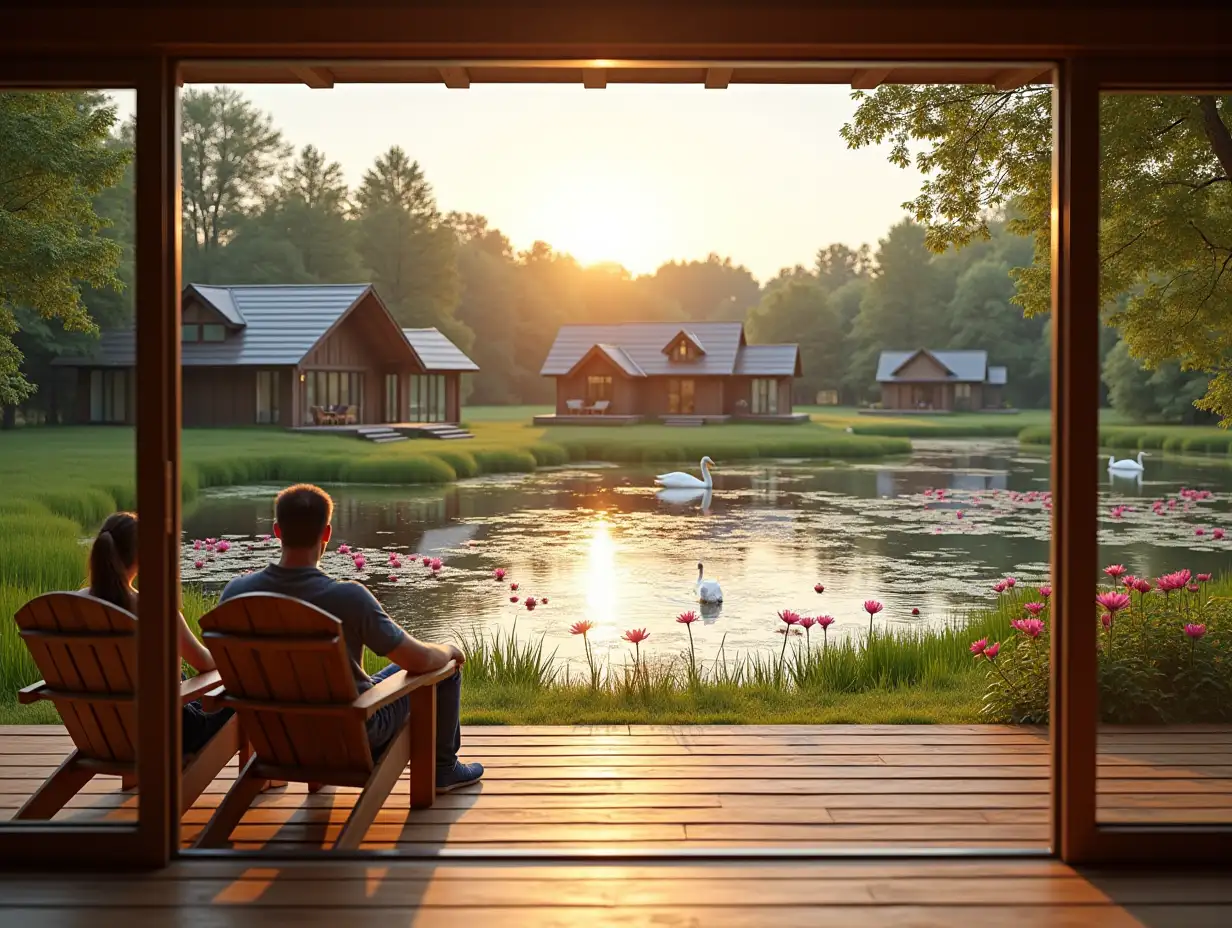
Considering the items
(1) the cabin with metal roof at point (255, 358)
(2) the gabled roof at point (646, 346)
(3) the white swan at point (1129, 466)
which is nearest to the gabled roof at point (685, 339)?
(2) the gabled roof at point (646, 346)

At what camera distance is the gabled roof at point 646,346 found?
3775 cm

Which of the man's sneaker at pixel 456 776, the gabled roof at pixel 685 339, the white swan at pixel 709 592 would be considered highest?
the gabled roof at pixel 685 339

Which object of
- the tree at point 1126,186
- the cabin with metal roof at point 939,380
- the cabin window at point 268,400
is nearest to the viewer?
the tree at point 1126,186

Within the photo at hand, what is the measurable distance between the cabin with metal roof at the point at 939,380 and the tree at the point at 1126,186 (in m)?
42.2

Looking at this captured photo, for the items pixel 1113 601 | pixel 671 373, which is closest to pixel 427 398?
pixel 671 373

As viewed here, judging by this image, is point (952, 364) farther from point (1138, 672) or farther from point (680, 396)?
point (1138, 672)

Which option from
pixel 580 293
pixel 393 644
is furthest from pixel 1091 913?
pixel 580 293

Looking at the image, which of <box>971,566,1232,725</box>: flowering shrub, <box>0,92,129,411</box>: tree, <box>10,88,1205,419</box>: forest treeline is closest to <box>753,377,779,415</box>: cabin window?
<box>10,88,1205,419</box>: forest treeline

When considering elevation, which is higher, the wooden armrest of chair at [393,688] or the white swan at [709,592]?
the wooden armrest of chair at [393,688]

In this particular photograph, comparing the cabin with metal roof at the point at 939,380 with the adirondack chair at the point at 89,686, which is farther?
the cabin with metal roof at the point at 939,380

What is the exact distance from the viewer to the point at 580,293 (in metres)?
62.3

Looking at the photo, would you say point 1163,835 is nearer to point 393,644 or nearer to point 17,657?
point 393,644

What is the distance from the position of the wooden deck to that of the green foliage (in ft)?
0.55

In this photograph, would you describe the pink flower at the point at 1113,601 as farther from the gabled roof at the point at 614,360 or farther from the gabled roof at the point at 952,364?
the gabled roof at the point at 952,364
